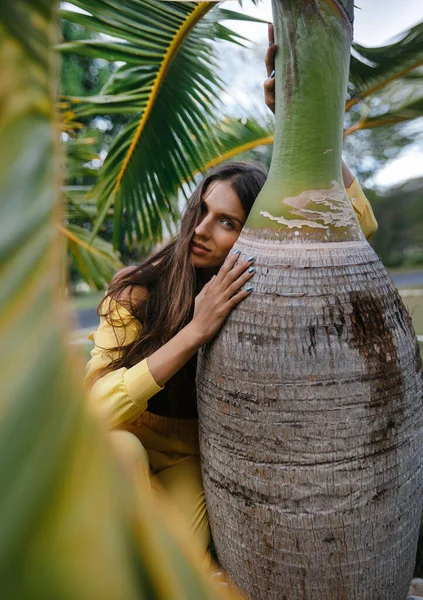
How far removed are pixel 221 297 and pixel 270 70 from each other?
0.65 metres

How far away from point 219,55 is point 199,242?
1.00 m

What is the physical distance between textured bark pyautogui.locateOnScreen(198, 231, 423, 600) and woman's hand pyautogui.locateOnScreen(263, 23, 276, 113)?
45cm

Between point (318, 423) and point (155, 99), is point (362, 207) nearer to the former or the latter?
point (318, 423)

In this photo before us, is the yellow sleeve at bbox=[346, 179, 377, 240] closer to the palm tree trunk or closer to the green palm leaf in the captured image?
the palm tree trunk

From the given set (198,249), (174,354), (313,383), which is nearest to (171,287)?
(198,249)

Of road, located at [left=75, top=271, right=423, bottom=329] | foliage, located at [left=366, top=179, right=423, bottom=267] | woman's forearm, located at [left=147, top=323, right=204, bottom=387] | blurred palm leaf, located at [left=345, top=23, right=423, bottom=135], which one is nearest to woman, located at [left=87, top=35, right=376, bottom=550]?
woman's forearm, located at [left=147, top=323, right=204, bottom=387]

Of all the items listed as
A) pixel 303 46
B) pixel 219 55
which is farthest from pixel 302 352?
pixel 219 55

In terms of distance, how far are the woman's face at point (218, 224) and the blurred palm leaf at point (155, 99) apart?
2.12 ft

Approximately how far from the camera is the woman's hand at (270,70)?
1261 millimetres

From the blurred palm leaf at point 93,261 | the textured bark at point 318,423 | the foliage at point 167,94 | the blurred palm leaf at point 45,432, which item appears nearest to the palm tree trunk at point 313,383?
the textured bark at point 318,423

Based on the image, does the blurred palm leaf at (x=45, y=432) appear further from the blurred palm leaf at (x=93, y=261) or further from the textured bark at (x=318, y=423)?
the blurred palm leaf at (x=93, y=261)

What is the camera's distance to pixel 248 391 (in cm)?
113

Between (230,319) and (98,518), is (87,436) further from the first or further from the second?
(230,319)

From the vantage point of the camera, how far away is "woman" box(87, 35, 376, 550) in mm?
1301
